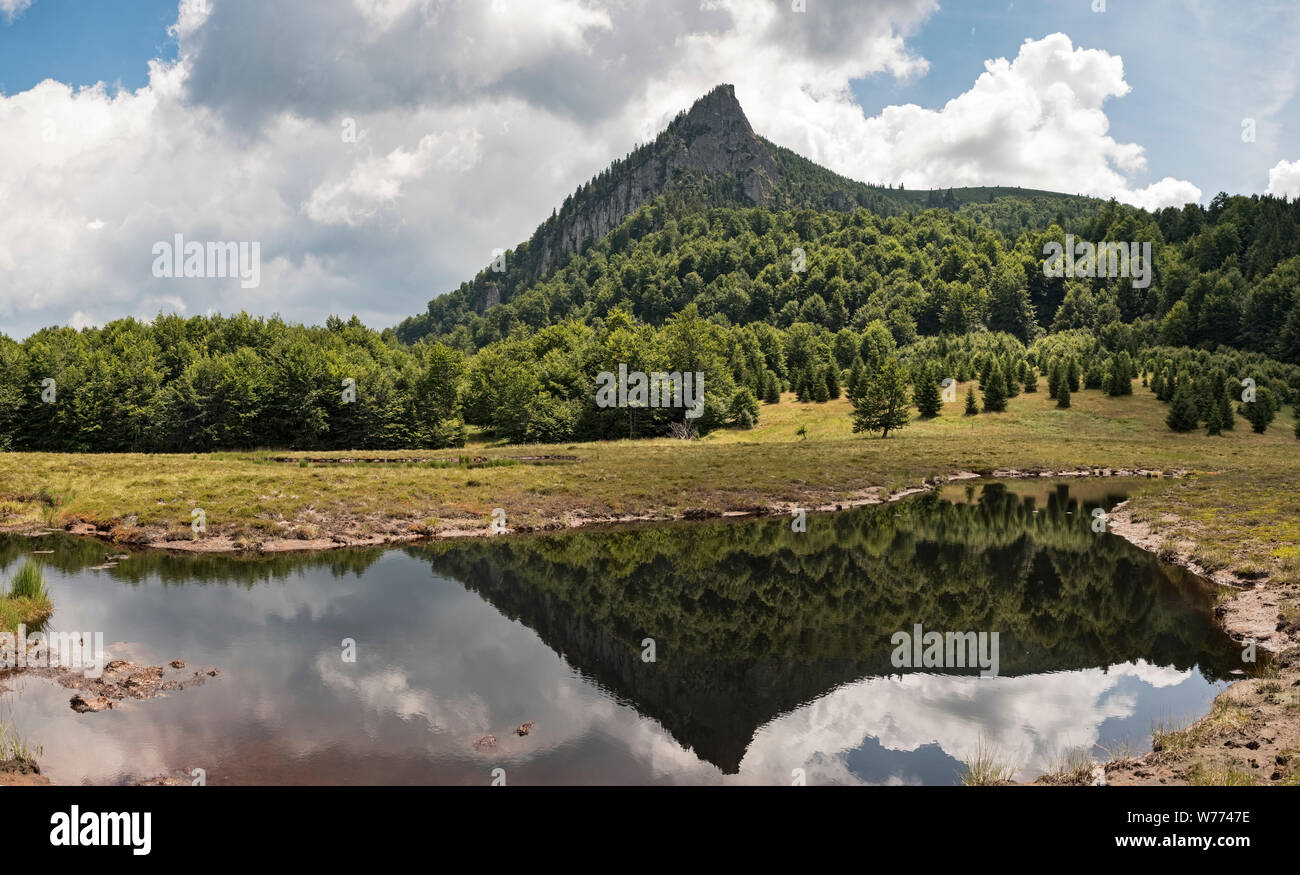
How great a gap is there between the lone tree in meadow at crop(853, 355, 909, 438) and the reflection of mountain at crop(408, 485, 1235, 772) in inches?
2254

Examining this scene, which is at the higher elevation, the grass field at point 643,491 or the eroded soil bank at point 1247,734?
the grass field at point 643,491

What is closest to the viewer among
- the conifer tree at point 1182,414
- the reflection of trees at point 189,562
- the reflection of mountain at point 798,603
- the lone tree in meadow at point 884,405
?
the reflection of mountain at point 798,603

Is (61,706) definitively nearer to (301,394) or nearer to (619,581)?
(619,581)

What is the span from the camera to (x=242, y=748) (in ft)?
47.3

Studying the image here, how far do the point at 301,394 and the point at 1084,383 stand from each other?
390 feet

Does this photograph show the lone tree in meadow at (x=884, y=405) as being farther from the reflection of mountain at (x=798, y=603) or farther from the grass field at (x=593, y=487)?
the reflection of mountain at (x=798, y=603)

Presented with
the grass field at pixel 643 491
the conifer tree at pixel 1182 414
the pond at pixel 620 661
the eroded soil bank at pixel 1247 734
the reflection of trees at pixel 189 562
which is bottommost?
the pond at pixel 620 661

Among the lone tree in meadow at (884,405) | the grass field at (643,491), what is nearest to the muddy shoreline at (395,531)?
the grass field at (643,491)

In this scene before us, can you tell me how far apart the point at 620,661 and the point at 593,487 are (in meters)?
29.9

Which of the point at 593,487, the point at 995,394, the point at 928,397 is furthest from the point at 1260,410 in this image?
the point at 593,487

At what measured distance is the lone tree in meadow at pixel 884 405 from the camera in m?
97.9

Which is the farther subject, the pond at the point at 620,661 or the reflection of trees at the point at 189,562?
the reflection of trees at the point at 189,562

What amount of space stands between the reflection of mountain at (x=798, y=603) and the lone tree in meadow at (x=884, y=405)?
188ft
